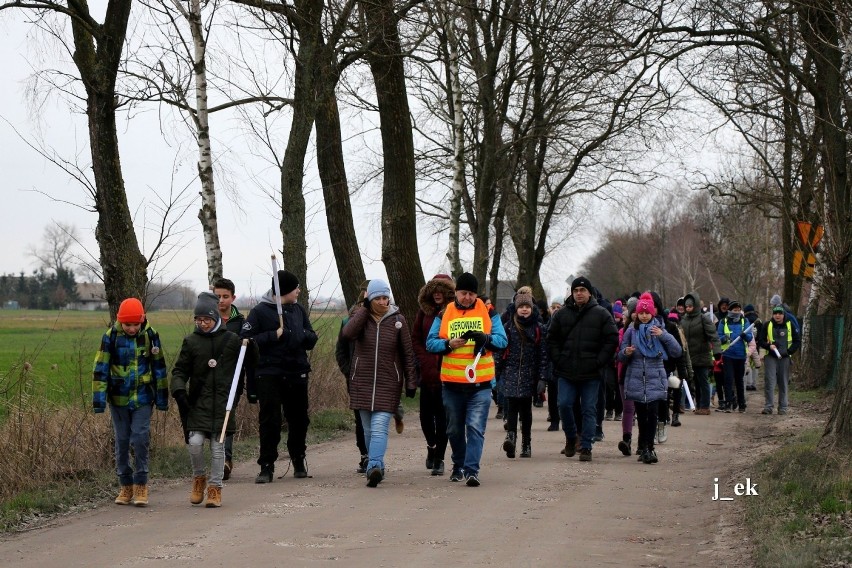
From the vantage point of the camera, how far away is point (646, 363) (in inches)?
538

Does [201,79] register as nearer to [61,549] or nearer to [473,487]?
[473,487]

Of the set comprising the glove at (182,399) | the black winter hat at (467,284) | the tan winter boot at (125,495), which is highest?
the black winter hat at (467,284)

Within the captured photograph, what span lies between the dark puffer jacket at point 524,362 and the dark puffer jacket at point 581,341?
180 mm

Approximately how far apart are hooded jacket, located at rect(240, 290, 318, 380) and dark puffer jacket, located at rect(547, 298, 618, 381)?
324 cm

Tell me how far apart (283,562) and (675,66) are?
1316cm

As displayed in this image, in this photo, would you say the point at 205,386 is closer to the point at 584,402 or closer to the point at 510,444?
the point at 510,444

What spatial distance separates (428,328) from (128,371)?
343 cm

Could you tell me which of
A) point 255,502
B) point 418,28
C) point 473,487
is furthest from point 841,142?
point 255,502

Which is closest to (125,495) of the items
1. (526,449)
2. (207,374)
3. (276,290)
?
(207,374)

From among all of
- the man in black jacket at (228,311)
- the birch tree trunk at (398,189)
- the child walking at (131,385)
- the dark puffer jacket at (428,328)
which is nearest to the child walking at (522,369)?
the dark puffer jacket at (428,328)

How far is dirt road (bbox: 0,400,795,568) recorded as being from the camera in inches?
308

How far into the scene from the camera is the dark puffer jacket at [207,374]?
10.0 meters

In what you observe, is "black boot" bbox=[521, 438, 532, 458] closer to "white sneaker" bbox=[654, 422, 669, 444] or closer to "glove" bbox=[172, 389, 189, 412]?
"white sneaker" bbox=[654, 422, 669, 444]

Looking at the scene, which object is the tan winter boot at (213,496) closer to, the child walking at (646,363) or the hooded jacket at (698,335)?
the child walking at (646,363)
